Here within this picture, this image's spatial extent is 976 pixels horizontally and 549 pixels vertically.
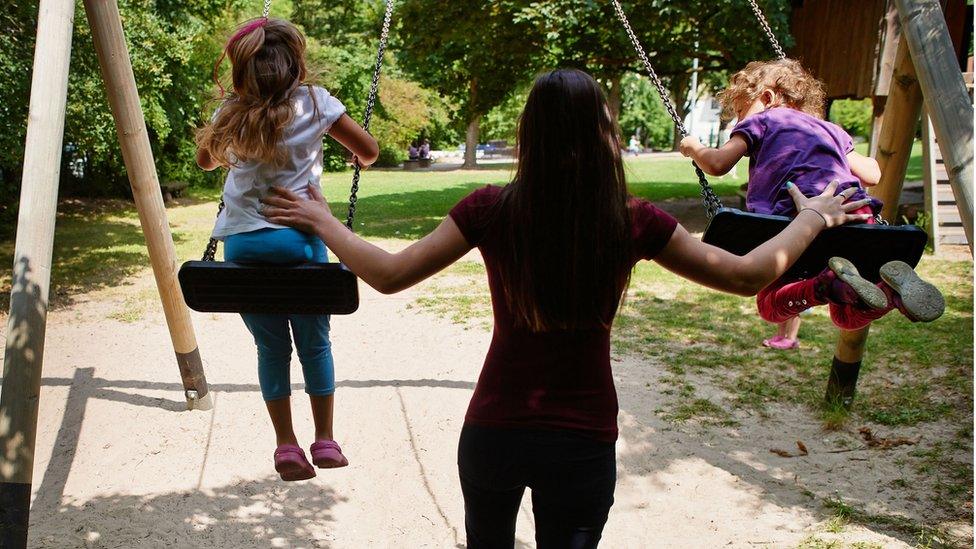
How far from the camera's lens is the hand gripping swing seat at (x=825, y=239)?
264 cm

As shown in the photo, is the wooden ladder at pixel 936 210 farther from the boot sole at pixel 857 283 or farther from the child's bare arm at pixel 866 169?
the boot sole at pixel 857 283

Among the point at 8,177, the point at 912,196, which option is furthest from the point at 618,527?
the point at 912,196

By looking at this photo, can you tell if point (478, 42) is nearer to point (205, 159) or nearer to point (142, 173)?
point (142, 173)

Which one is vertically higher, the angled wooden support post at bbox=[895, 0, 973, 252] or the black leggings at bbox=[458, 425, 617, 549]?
the angled wooden support post at bbox=[895, 0, 973, 252]

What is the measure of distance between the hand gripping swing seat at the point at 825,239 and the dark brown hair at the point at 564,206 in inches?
34.7

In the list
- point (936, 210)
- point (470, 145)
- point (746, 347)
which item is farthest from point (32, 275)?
point (470, 145)

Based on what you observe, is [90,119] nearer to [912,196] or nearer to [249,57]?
[249,57]

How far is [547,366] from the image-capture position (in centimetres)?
184

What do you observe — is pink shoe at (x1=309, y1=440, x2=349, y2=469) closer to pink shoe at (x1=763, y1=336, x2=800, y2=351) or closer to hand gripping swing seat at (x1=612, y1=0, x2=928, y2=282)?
hand gripping swing seat at (x1=612, y1=0, x2=928, y2=282)

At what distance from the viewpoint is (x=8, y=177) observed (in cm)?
1209

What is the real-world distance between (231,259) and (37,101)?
1.05 metres

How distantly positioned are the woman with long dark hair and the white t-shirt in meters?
0.68

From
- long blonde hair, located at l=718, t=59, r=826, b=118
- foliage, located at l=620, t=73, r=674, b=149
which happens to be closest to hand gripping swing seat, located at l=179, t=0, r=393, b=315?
long blonde hair, located at l=718, t=59, r=826, b=118

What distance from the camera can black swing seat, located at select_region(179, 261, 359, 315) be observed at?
2.52m
